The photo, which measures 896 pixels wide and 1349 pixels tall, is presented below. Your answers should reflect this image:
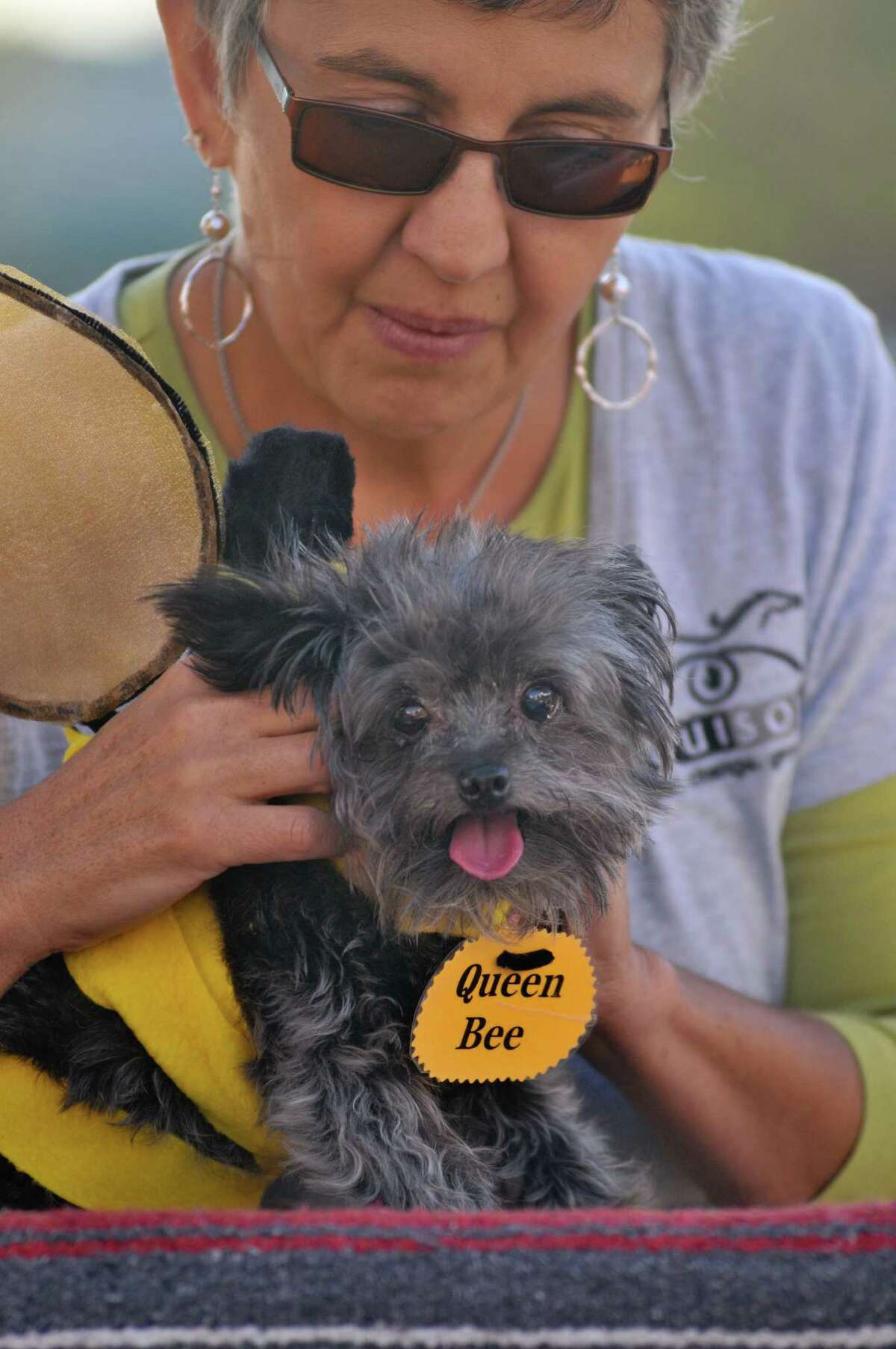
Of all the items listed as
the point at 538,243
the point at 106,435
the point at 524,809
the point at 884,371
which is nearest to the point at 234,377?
the point at 538,243

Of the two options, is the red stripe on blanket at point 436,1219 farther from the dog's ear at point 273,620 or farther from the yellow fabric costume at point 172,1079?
the dog's ear at point 273,620

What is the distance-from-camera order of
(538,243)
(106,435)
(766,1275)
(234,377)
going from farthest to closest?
(234,377) < (538,243) < (106,435) < (766,1275)

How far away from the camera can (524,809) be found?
0.76 m

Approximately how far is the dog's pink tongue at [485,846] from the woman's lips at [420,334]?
538mm

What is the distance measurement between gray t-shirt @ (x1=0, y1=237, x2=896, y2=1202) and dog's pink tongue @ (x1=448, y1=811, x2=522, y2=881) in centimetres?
74

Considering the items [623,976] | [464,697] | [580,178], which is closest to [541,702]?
[464,697]

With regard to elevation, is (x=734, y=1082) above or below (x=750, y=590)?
below

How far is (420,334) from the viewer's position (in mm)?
1131

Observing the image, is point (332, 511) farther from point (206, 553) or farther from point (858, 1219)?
point (858, 1219)

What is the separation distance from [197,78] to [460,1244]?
40.9 inches

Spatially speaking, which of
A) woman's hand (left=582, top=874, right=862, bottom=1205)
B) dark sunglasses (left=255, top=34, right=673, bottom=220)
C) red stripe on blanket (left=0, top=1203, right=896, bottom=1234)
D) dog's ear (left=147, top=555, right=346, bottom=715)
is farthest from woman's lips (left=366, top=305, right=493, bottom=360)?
red stripe on blanket (left=0, top=1203, right=896, bottom=1234)

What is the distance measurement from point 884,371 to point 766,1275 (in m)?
1.29

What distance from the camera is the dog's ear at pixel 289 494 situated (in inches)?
34.2

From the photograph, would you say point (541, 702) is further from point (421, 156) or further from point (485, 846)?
point (421, 156)
